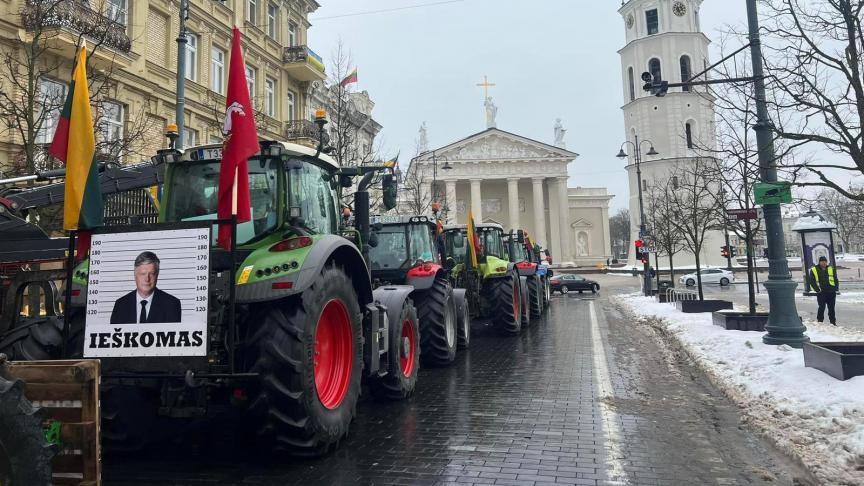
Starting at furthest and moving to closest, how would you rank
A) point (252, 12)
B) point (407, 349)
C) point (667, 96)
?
1. point (667, 96)
2. point (252, 12)
3. point (407, 349)

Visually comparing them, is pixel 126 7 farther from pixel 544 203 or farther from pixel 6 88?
pixel 544 203

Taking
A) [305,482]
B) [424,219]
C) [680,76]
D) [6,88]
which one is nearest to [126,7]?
[6,88]

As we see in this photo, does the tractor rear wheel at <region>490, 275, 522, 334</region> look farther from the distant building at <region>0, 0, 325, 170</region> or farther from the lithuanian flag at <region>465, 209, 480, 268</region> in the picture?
the distant building at <region>0, 0, 325, 170</region>

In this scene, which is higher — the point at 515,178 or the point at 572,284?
the point at 515,178

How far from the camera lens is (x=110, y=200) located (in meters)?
7.55

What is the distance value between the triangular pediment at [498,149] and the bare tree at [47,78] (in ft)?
181

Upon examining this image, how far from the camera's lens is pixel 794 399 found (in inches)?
222

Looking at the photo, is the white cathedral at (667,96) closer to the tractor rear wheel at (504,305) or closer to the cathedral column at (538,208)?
the cathedral column at (538,208)

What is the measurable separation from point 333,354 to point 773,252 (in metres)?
7.98

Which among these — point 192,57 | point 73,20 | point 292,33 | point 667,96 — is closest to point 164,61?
point 192,57

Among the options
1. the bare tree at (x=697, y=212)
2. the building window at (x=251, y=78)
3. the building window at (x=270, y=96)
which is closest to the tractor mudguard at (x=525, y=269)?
the bare tree at (x=697, y=212)

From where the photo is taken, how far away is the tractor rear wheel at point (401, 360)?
6.18 m

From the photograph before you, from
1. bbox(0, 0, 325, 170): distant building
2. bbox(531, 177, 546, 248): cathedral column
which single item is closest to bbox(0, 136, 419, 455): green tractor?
bbox(0, 0, 325, 170): distant building

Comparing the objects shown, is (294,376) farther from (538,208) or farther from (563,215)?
(563,215)
